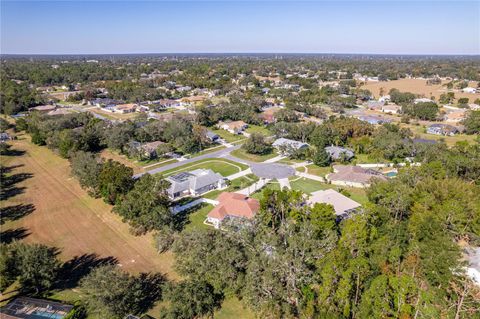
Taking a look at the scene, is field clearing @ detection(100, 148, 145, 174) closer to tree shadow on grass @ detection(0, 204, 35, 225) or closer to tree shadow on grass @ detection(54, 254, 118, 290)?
tree shadow on grass @ detection(0, 204, 35, 225)

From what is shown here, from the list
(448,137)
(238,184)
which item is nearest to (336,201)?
(238,184)

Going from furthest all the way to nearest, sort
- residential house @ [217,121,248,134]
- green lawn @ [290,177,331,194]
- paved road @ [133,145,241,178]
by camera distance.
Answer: residential house @ [217,121,248,134] < paved road @ [133,145,241,178] < green lawn @ [290,177,331,194]

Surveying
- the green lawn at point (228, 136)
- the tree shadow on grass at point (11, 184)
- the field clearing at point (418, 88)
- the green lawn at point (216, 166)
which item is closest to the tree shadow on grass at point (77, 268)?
the green lawn at point (216, 166)

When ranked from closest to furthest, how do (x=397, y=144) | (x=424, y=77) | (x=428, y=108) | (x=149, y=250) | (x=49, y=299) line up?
(x=49, y=299)
(x=149, y=250)
(x=397, y=144)
(x=428, y=108)
(x=424, y=77)

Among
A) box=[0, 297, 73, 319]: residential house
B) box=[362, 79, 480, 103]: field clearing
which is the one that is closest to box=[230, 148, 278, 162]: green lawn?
box=[0, 297, 73, 319]: residential house

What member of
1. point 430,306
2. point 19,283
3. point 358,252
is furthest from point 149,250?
point 430,306

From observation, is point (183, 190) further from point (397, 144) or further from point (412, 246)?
point (397, 144)
